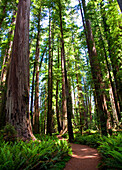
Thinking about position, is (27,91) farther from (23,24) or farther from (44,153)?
(23,24)

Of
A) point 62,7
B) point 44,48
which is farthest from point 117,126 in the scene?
point 44,48

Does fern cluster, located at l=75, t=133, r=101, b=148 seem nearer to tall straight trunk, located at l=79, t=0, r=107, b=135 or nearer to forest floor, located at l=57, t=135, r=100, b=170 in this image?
tall straight trunk, located at l=79, t=0, r=107, b=135

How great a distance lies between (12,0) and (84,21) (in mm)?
6609

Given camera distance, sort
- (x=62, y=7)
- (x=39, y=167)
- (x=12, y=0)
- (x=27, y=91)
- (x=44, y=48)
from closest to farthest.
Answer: (x=39, y=167)
(x=27, y=91)
(x=12, y=0)
(x=62, y=7)
(x=44, y=48)

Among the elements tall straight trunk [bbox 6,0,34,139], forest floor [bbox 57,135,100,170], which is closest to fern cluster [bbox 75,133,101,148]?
forest floor [bbox 57,135,100,170]

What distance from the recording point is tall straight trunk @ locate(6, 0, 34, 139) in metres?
4.49

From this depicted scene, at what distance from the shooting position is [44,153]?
3.24 meters

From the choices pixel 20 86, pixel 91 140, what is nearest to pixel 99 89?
pixel 91 140

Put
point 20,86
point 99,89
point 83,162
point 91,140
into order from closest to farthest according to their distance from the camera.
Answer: point 83,162 < point 20,86 < point 99,89 < point 91,140

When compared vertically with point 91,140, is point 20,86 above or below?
above

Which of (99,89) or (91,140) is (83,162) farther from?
(99,89)

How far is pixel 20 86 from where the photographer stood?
15.8 ft

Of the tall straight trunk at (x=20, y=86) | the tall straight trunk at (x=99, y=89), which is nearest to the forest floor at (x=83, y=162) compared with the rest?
the tall straight trunk at (x=20, y=86)

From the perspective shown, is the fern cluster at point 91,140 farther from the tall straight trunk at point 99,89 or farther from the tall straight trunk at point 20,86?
the tall straight trunk at point 20,86
